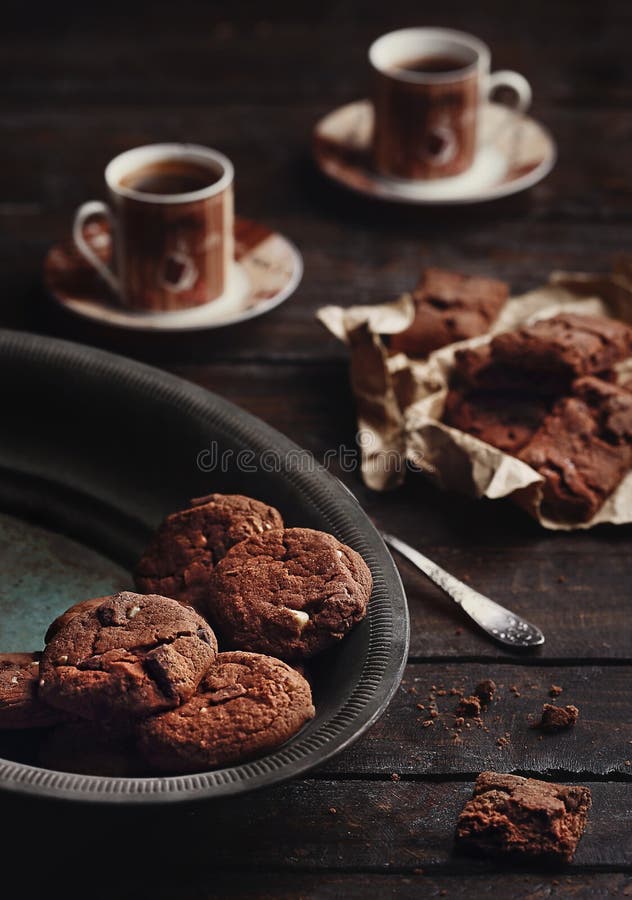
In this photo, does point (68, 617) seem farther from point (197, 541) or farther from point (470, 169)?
point (470, 169)

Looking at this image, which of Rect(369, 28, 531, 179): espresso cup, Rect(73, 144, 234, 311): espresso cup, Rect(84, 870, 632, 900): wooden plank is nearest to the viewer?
Rect(84, 870, 632, 900): wooden plank

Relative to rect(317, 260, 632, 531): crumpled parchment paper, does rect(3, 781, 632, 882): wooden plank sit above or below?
below

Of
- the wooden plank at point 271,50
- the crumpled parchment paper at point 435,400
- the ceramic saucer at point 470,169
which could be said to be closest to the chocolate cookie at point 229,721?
the crumpled parchment paper at point 435,400

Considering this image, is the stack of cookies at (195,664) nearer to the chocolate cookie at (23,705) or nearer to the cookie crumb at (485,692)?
the chocolate cookie at (23,705)

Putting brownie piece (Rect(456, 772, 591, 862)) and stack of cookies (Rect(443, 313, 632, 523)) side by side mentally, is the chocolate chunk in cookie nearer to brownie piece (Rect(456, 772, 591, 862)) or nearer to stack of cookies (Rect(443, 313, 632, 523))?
brownie piece (Rect(456, 772, 591, 862))

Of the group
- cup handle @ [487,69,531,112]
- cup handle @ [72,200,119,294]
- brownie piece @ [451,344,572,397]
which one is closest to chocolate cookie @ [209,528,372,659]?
brownie piece @ [451,344,572,397]
